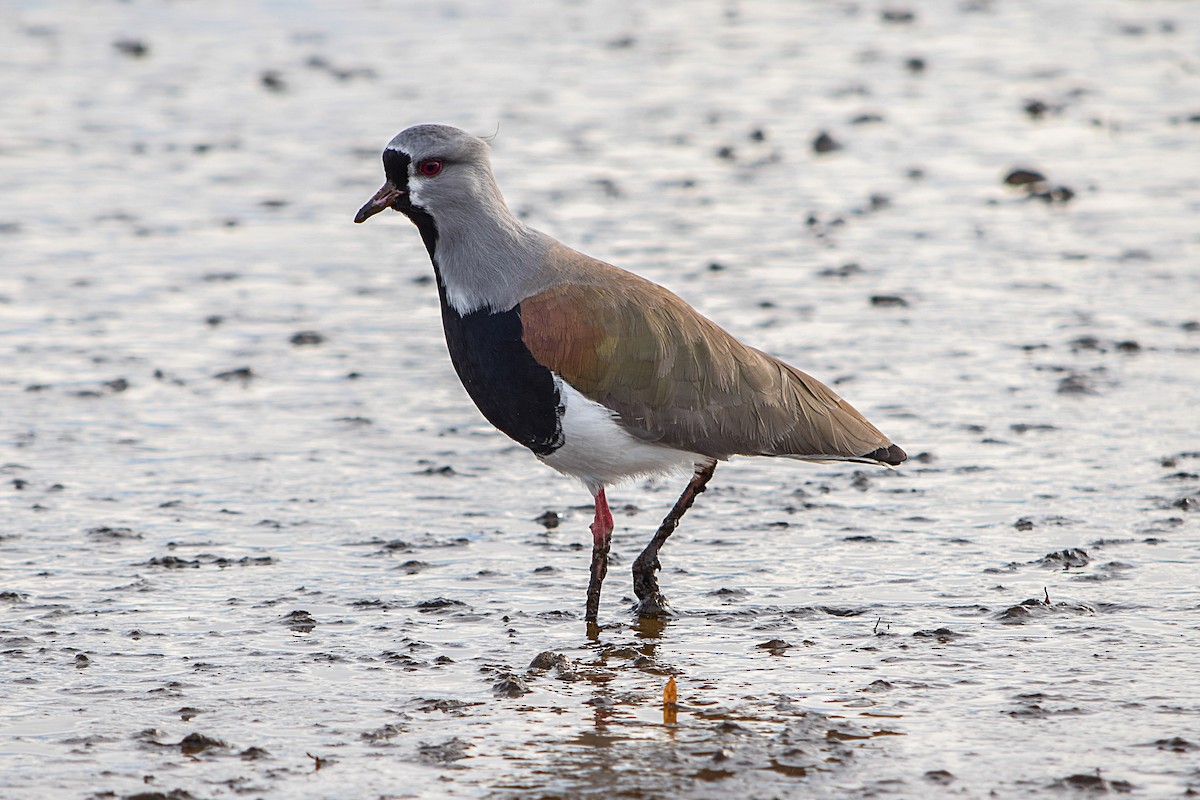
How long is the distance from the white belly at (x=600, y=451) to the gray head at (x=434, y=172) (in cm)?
84

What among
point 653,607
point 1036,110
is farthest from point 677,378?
point 1036,110

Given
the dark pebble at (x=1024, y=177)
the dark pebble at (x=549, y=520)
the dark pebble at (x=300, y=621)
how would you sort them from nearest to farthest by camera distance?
the dark pebble at (x=300, y=621), the dark pebble at (x=549, y=520), the dark pebble at (x=1024, y=177)

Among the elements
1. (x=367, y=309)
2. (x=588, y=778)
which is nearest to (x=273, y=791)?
(x=588, y=778)

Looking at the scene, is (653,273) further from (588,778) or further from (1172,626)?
(588,778)

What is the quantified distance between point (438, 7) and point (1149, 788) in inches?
636

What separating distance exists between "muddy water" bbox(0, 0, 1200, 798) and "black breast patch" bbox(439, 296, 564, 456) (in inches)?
31.0

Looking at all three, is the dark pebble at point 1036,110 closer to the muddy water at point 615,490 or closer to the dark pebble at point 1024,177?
the muddy water at point 615,490

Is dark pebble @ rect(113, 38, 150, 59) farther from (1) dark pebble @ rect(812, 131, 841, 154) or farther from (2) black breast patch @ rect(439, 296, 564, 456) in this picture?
(2) black breast patch @ rect(439, 296, 564, 456)

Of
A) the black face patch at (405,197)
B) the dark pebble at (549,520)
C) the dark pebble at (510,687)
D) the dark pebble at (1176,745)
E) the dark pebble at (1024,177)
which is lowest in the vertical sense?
the dark pebble at (1176,745)

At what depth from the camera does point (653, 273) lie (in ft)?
37.2

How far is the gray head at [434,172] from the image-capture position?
6.73 meters

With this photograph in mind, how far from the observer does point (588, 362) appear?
6.56 meters

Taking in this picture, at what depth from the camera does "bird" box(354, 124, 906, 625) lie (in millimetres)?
6551

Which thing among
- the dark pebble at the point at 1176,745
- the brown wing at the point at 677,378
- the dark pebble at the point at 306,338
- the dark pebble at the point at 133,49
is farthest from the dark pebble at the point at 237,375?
the dark pebble at the point at 133,49
